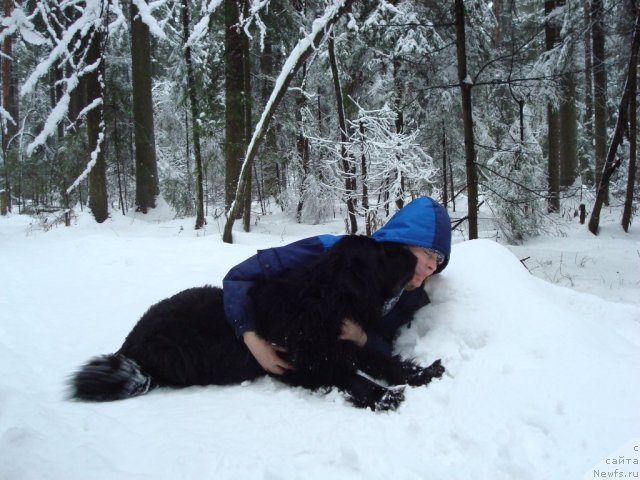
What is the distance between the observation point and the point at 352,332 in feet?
6.34

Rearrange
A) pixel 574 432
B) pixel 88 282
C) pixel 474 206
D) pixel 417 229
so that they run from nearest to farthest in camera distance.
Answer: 1. pixel 574 432
2. pixel 417 229
3. pixel 88 282
4. pixel 474 206

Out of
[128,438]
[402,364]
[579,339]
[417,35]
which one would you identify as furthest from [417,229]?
[417,35]

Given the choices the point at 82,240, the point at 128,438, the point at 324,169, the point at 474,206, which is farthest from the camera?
the point at 324,169

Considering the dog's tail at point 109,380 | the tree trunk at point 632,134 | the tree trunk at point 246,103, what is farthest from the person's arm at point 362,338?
the tree trunk at point 632,134

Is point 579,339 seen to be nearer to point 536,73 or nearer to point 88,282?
point 88,282

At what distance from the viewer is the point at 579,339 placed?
1736 millimetres

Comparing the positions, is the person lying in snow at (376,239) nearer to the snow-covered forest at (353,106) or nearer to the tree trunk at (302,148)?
the snow-covered forest at (353,106)

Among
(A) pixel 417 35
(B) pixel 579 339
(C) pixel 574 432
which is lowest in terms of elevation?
(C) pixel 574 432

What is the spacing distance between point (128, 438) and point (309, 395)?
2.75 feet

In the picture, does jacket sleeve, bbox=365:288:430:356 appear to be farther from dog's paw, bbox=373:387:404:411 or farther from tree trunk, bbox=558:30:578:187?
tree trunk, bbox=558:30:578:187

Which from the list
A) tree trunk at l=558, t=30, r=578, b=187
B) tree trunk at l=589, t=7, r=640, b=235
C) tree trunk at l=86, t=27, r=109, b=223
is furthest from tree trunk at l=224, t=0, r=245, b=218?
tree trunk at l=558, t=30, r=578, b=187

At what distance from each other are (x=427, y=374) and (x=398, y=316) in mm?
498

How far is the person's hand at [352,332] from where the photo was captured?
1.90 m

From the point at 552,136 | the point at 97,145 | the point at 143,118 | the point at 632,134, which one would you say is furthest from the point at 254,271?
the point at 552,136
